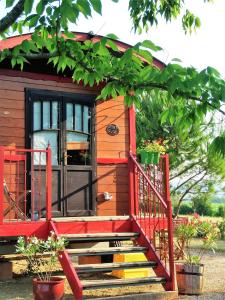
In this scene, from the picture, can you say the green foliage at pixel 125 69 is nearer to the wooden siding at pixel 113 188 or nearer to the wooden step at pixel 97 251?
the wooden step at pixel 97 251

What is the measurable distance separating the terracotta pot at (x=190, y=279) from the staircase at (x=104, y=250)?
49 centimetres

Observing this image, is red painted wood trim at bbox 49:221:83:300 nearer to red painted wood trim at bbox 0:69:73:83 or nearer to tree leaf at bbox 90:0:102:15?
red painted wood trim at bbox 0:69:73:83

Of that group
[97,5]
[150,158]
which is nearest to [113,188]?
[150,158]

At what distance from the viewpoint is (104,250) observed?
24.7ft

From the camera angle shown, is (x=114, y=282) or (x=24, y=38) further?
(x=24, y=38)

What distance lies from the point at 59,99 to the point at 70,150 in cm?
103

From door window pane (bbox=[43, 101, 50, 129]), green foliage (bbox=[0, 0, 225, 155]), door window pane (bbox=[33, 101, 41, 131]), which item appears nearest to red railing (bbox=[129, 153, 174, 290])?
door window pane (bbox=[43, 101, 50, 129])

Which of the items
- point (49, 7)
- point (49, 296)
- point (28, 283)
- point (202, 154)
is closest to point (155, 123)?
point (202, 154)

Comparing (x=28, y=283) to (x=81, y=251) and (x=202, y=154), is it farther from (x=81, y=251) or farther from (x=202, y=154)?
(x=202, y=154)

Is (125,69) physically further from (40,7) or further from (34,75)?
(34,75)

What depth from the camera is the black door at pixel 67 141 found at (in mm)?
9438

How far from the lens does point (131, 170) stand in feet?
29.8

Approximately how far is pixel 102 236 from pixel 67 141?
7.95ft

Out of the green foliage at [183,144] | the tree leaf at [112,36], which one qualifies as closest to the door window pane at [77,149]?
the tree leaf at [112,36]
